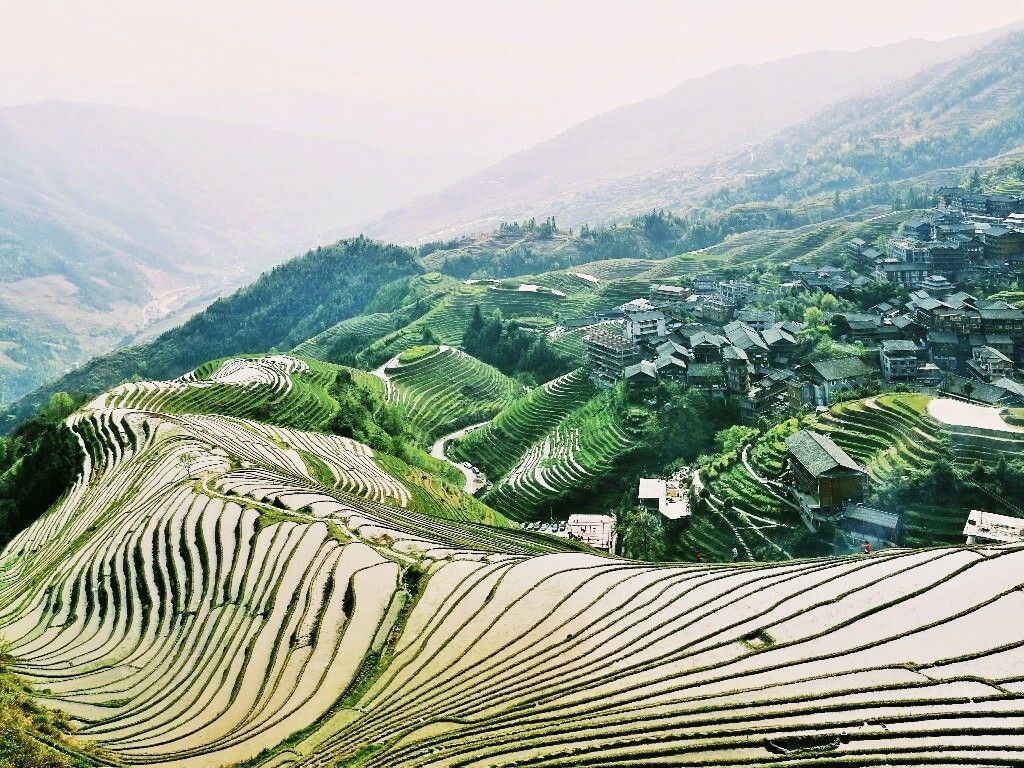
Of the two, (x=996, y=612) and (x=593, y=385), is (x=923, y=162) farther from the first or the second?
(x=996, y=612)

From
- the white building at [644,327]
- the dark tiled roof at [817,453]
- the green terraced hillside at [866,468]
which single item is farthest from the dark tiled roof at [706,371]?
the dark tiled roof at [817,453]

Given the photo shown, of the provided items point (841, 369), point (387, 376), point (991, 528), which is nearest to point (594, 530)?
point (991, 528)

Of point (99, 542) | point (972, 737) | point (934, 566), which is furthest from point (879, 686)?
point (99, 542)

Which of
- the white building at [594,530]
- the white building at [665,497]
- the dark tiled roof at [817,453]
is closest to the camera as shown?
the dark tiled roof at [817,453]

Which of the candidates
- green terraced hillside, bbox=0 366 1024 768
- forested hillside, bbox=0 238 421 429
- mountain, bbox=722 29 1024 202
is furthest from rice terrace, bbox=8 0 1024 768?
mountain, bbox=722 29 1024 202

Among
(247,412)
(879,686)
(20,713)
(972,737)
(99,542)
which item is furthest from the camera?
(247,412)

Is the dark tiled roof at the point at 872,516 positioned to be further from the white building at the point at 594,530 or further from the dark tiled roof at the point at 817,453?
the white building at the point at 594,530
